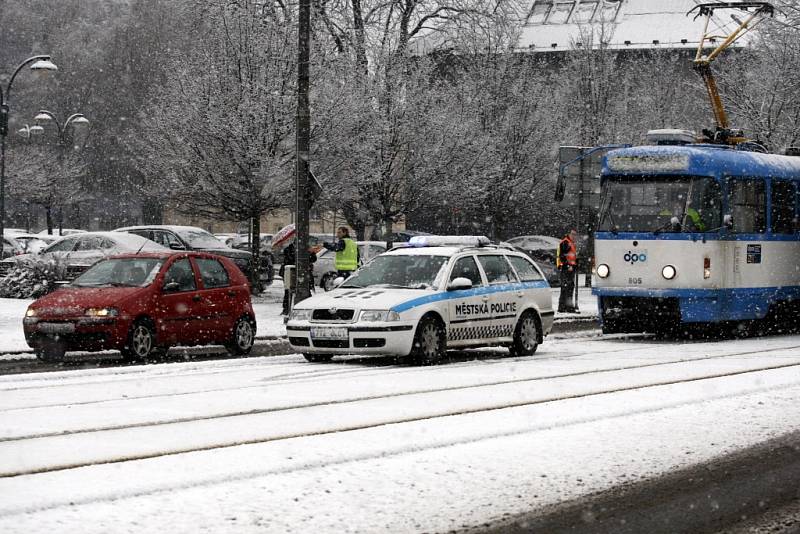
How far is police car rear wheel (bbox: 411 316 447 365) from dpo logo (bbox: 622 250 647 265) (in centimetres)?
608

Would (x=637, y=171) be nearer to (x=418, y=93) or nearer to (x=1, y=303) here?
(x=1, y=303)

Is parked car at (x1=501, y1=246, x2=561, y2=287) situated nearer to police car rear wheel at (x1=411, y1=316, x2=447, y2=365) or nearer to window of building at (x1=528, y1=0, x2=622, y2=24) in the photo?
police car rear wheel at (x1=411, y1=316, x2=447, y2=365)

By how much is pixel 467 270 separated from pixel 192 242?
18.2m

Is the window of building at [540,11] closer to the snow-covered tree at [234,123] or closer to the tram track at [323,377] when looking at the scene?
the snow-covered tree at [234,123]

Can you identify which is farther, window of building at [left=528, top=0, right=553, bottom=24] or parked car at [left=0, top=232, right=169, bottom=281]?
window of building at [left=528, top=0, right=553, bottom=24]

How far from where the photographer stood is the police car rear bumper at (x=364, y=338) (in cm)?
1578

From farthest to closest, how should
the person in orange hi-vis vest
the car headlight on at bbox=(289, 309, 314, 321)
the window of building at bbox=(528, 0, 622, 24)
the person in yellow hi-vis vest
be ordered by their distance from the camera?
the window of building at bbox=(528, 0, 622, 24) → the person in orange hi-vis vest → the person in yellow hi-vis vest → the car headlight on at bbox=(289, 309, 314, 321)

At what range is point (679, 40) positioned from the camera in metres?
82.4

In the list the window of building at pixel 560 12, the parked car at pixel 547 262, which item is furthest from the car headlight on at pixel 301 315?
the window of building at pixel 560 12

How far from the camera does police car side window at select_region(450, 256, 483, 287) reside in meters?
17.2

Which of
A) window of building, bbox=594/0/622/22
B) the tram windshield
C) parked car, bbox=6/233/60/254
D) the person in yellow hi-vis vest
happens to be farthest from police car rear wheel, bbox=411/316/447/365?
window of building, bbox=594/0/622/22

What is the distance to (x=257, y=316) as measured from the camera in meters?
26.7

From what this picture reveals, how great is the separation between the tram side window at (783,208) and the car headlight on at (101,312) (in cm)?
1180

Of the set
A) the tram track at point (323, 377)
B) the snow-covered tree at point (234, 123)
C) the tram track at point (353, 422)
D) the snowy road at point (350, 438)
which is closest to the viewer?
the snowy road at point (350, 438)
